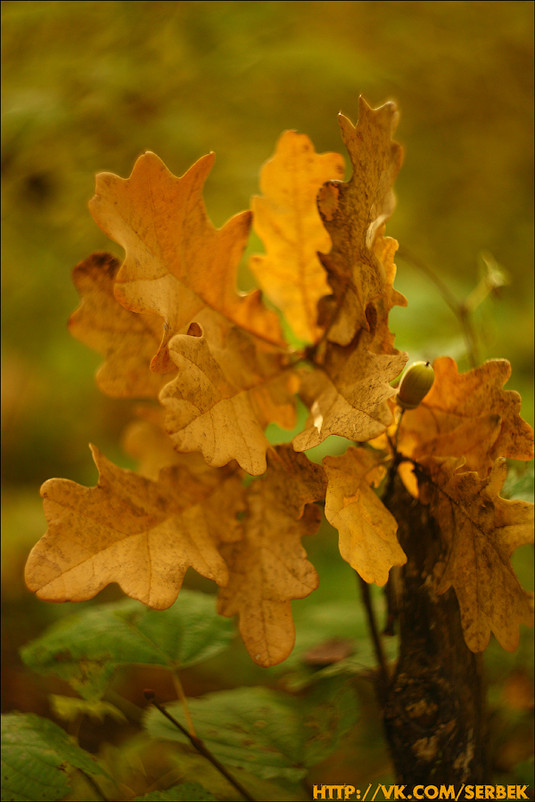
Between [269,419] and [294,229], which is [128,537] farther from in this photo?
[294,229]

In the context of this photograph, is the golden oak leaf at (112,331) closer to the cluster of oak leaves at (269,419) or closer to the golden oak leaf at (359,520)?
the cluster of oak leaves at (269,419)

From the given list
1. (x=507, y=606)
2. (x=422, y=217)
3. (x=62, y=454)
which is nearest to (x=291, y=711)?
(x=507, y=606)

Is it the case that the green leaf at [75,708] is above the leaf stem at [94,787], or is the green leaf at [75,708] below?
above

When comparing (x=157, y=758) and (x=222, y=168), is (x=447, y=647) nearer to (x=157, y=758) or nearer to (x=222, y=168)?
(x=157, y=758)

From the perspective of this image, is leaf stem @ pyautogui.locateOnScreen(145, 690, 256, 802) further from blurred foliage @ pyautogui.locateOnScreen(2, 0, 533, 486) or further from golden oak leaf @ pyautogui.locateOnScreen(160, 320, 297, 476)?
blurred foliage @ pyautogui.locateOnScreen(2, 0, 533, 486)

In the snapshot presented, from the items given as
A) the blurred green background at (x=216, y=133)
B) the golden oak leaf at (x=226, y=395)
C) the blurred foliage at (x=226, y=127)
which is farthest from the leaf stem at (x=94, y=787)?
the blurred foliage at (x=226, y=127)
